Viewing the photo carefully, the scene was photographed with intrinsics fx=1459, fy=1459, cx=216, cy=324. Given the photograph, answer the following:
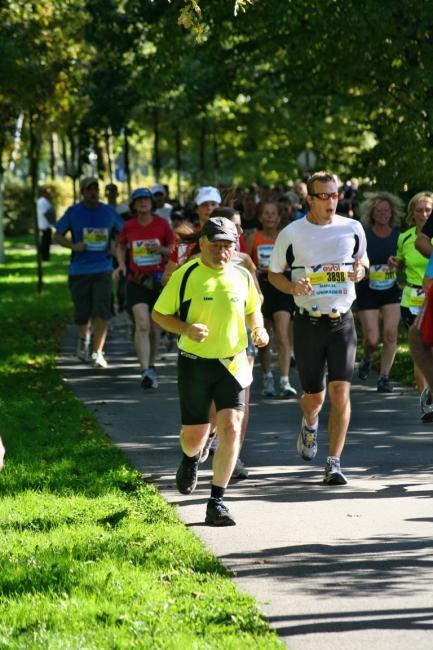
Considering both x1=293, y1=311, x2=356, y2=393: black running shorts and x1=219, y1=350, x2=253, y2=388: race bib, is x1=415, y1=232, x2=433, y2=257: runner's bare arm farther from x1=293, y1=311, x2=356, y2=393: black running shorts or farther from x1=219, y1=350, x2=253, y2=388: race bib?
x1=219, y1=350, x2=253, y2=388: race bib

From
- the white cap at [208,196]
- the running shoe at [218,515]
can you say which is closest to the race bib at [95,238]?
the white cap at [208,196]

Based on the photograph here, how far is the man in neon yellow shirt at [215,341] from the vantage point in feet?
27.2

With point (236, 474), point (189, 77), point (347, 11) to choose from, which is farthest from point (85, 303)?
point (189, 77)

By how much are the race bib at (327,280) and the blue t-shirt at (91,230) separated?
707 centimetres

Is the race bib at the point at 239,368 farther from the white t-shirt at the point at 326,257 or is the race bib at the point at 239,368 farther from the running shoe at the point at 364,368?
the running shoe at the point at 364,368

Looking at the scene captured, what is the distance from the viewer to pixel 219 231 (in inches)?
324

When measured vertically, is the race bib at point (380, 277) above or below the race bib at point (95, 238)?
below

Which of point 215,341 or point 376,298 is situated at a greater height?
point 215,341

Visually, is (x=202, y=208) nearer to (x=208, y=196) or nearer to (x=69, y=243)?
(x=208, y=196)

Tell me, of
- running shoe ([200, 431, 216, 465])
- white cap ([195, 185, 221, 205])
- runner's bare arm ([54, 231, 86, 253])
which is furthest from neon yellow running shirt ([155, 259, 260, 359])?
runner's bare arm ([54, 231, 86, 253])

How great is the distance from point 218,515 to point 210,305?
Answer: 1192mm

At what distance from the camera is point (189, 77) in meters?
28.5

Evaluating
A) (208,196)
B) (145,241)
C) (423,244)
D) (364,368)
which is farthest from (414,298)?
(145,241)

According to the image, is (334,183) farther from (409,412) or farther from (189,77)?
(189,77)
